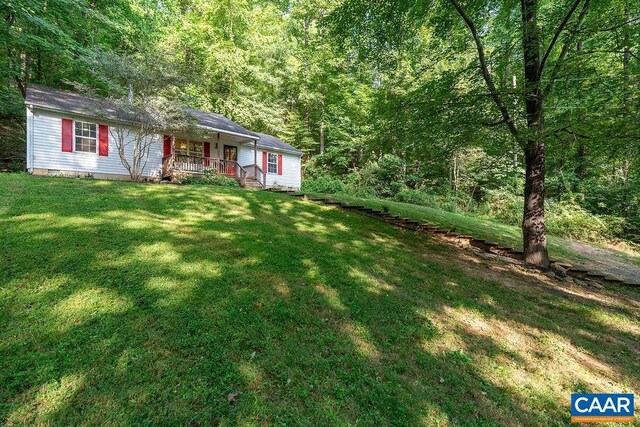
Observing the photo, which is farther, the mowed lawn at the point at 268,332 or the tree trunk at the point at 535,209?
the tree trunk at the point at 535,209

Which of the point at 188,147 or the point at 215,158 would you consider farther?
the point at 188,147

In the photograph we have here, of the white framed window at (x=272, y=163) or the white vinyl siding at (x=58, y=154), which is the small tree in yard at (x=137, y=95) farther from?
the white framed window at (x=272, y=163)

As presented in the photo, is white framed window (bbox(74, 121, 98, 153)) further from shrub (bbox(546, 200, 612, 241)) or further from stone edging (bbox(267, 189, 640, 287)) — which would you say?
shrub (bbox(546, 200, 612, 241))

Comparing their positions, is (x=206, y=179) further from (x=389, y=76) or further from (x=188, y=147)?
(x=389, y=76)

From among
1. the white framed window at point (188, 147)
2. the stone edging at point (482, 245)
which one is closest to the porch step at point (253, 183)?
the white framed window at point (188, 147)

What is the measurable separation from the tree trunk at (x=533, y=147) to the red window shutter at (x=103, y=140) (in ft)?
45.6

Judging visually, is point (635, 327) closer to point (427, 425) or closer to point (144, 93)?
point (427, 425)

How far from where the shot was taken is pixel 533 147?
6.36m

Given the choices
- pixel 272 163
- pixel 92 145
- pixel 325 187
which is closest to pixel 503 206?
pixel 325 187

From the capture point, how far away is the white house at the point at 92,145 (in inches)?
411

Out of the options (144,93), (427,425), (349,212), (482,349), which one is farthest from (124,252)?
(144,93)

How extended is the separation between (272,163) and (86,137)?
353 inches

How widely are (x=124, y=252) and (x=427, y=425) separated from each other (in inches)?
164

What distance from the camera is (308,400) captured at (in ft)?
7.50
